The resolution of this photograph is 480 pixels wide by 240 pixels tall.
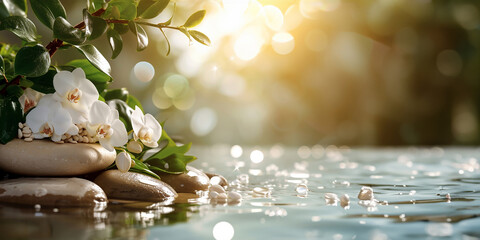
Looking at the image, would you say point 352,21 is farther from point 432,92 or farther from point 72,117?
point 72,117

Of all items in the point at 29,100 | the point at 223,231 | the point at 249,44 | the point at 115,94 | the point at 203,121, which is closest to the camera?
the point at 223,231

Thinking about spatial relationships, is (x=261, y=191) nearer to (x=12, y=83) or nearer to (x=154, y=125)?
(x=154, y=125)

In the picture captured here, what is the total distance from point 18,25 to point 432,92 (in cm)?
1239

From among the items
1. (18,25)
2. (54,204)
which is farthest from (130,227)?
(18,25)

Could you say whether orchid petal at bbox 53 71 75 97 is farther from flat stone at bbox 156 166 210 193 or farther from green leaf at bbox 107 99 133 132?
flat stone at bbox 156 166 210 193

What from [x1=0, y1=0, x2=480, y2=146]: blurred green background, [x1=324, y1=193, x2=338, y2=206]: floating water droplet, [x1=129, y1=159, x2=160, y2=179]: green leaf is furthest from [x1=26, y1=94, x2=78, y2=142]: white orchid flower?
[x1=0, y1=0, x2=480, y2=146]: blurred green background

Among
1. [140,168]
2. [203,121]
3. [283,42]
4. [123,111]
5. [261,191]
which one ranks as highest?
[283,42]

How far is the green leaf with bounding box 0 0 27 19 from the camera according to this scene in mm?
2238

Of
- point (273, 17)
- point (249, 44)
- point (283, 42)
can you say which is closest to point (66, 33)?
point (273, 17)

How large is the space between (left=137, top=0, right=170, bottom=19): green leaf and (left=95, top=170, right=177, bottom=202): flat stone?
69 cm

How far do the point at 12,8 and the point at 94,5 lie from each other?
0.38m

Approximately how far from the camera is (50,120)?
2.25 metres

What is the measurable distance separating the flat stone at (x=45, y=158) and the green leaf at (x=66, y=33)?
453 mm

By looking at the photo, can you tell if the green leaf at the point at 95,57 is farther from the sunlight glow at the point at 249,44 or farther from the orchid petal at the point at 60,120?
the sunlight glow at the point at 249,44
